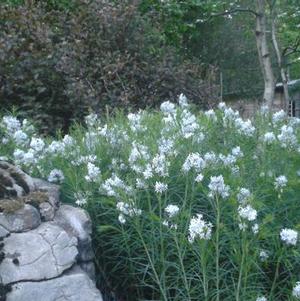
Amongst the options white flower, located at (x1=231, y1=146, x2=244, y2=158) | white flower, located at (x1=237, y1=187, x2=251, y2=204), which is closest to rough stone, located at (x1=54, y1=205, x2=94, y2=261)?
white flower, located at (x1=237, y1=187, x2=251, y2=204)

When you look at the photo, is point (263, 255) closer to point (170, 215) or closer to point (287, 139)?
point (170, 215)

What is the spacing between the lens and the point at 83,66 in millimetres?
9250

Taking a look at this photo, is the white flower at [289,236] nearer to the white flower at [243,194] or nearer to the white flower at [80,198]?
the white flower at [243,194]

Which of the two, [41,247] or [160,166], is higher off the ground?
[160,166]

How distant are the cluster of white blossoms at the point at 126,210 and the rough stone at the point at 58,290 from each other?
1.35 feet

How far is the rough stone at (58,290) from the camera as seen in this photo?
3812 mm

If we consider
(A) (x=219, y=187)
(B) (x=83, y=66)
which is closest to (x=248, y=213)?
(A) (x=219, y=187)

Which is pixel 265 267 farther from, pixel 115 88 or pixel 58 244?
pixel 115 88

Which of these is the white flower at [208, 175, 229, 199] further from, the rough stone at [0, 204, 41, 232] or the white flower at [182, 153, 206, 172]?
the rough stone at [0, 204, 41, 232]

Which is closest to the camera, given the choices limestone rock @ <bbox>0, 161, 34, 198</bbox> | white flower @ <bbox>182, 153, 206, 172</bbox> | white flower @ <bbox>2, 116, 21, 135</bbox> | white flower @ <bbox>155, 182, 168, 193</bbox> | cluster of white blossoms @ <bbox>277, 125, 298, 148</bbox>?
white flower @ <bbox>155, 182, 168, 193</bbox>

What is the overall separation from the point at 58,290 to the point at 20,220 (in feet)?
1.60

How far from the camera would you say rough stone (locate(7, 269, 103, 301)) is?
381cm

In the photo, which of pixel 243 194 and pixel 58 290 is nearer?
pixel 58 290

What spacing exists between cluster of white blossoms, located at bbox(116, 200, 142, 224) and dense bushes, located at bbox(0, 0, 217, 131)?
13.8 feet
